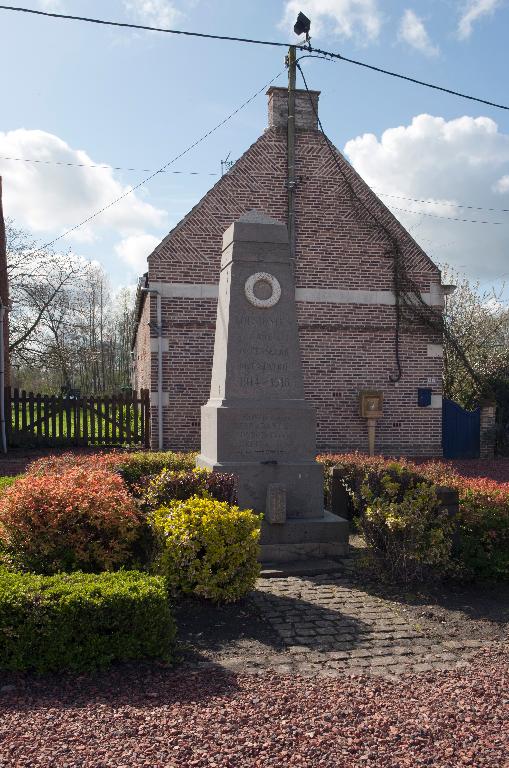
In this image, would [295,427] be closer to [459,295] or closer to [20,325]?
[459,295]

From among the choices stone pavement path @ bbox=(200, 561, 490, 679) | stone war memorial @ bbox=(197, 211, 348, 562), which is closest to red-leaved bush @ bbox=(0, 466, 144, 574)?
stone pavement path @ bbox=(200, 561, 490, 679)

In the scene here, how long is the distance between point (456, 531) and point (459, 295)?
61.6ft

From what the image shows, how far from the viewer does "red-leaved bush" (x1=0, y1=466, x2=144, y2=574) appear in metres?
5.24

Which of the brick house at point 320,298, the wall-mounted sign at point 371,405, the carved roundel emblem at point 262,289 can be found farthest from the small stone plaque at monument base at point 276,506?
the wall-mounted sign at point 371,405

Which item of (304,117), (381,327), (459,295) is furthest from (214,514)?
(459,295)

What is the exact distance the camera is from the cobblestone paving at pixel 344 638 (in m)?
4.16

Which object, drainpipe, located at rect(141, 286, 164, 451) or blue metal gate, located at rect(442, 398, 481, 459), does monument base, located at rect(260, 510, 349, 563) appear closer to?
drainpipe, located at rect(141, 286, 164, 451)

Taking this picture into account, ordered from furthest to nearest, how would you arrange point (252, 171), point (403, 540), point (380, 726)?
point (252, 171) < point (403, 540) < point (380, 726)

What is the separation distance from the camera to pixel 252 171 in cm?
1481

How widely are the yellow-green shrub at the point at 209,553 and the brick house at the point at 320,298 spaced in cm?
896

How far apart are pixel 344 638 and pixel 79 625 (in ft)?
6.04

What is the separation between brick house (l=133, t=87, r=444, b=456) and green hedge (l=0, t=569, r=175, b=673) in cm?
1009

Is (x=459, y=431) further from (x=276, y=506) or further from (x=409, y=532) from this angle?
(x=409, y=532)

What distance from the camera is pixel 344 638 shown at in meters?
4.64
